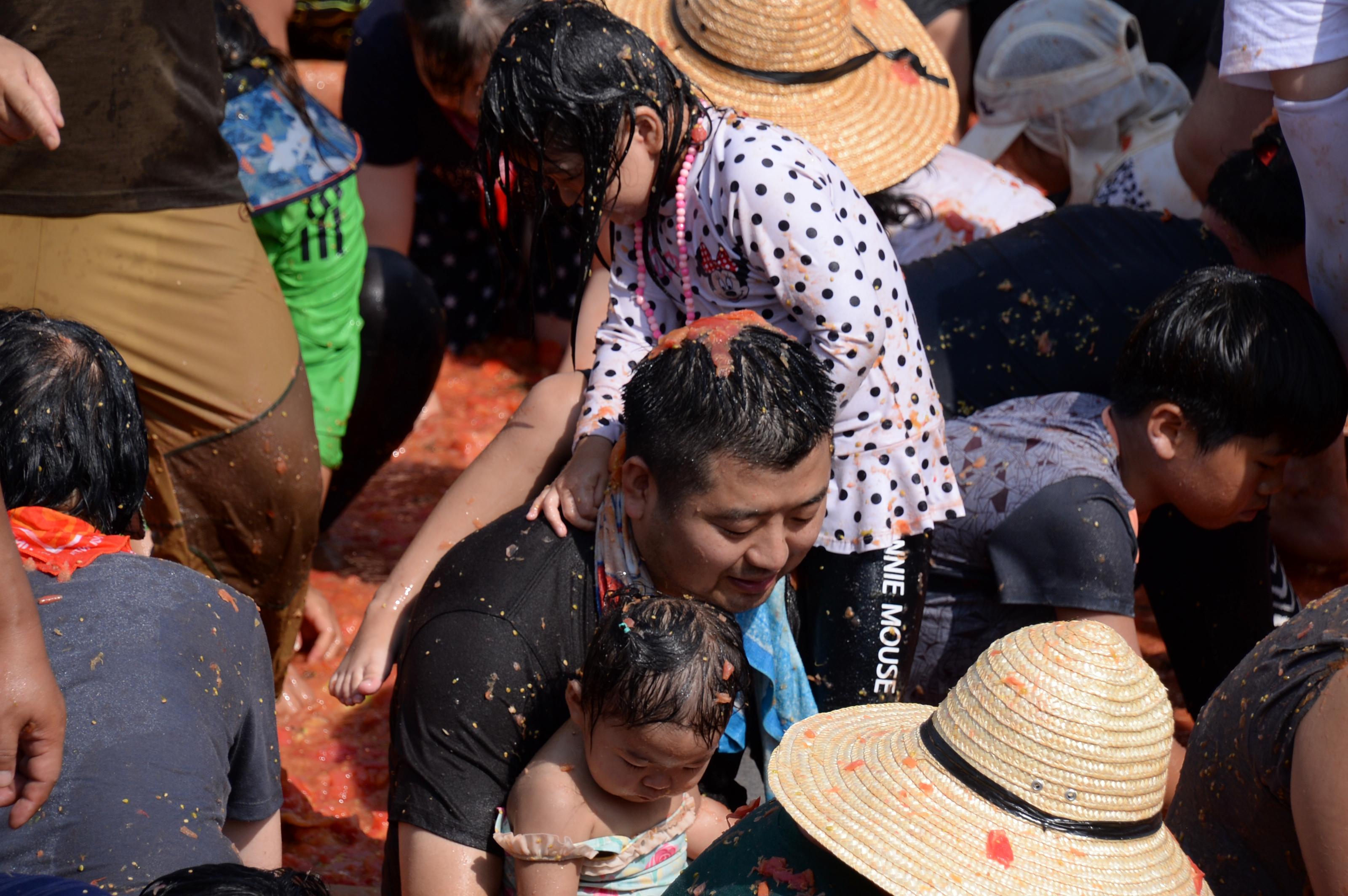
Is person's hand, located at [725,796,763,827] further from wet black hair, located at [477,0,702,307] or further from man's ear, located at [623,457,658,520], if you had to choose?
wet black hair, located at [477,0,702,307]

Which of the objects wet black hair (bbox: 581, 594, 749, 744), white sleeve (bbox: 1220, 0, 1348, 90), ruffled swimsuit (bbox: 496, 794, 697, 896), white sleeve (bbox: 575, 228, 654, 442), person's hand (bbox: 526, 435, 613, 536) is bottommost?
ruffled swimsuit (bbox: 496, 794, 697, 896)

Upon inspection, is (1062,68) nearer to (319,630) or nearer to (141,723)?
(319,630)

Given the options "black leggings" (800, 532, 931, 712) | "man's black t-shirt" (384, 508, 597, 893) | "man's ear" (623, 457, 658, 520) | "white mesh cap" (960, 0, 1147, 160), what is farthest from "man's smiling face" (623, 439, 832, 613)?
"white mesh cap" (960, 0, 1147, 160)

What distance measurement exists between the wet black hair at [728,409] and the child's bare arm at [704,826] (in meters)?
0.57

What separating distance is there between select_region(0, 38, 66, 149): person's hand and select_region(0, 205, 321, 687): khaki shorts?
66 centimetres

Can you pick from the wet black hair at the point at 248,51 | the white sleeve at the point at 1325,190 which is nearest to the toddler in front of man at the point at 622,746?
the white sleeve at the point at 1325,190

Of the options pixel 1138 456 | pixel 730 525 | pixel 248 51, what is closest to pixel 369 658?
pixel 730 525

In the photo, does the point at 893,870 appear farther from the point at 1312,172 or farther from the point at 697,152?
the point at 1312,172

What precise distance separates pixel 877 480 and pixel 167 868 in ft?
4.17

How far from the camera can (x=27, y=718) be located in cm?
150

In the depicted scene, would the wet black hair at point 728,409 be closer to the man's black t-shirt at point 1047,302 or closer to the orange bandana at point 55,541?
the orange bandana at point 55,541

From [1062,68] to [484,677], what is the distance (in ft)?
10.5

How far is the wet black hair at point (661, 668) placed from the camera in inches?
72.4

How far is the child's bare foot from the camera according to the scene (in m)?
2.18
